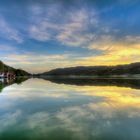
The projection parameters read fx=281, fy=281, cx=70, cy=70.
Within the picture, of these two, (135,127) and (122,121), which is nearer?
(135,127)

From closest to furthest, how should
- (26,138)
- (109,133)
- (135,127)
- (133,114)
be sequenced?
1. (26,138)
2. (109,133)
3. (135,127)
4. (133,114)

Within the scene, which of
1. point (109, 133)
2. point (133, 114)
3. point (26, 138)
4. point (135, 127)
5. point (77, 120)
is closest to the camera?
point (26, 138)

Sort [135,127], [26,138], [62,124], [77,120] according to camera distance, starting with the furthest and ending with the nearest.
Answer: [77,120] → [62,124] → [135,127] → [26,138]

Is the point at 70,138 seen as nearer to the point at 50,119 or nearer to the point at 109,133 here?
the point at 109,133

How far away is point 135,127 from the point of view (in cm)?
1034

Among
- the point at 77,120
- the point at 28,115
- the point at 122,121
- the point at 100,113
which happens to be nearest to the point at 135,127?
the point at 122,121

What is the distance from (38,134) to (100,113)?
4.96m

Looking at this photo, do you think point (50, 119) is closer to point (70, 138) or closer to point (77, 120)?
point (77, 120)

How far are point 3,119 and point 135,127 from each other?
18.6 feet

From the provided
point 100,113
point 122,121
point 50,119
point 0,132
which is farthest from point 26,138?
point 100,113

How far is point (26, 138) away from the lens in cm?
888

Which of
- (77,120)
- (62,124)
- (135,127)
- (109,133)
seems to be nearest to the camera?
(109,133)

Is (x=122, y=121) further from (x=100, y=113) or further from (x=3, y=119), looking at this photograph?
(x=3, y=119)

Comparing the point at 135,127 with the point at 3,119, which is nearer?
the point at 135,127
